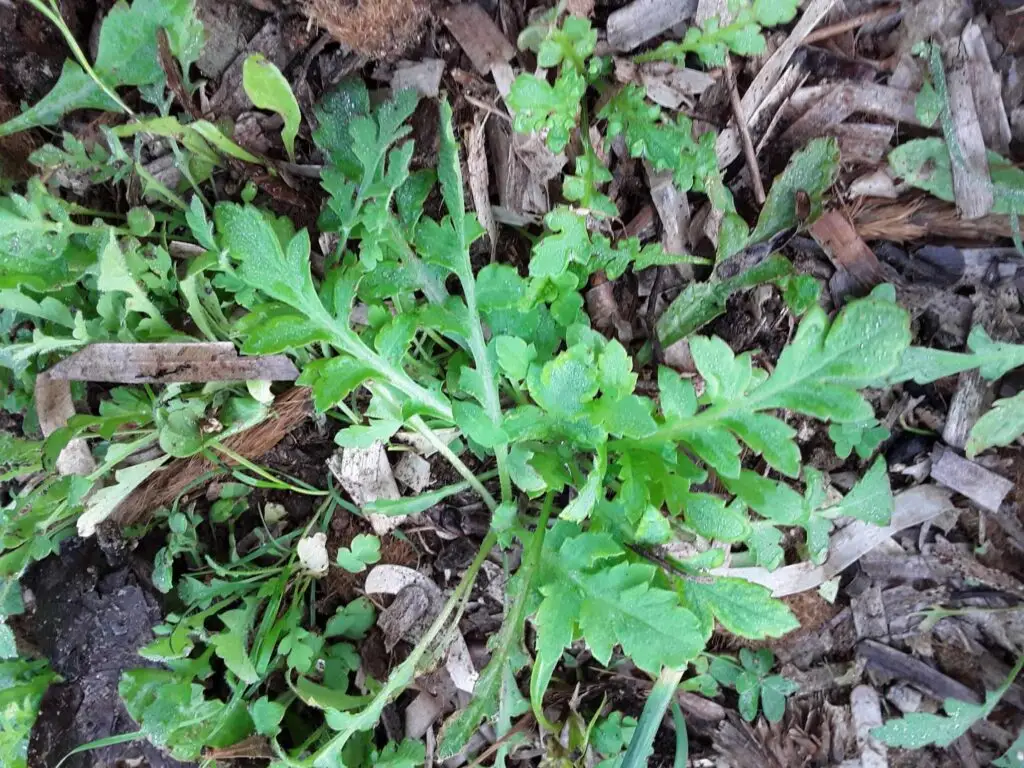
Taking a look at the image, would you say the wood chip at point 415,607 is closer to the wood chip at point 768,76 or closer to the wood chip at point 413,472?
the wood chip at point 413,472

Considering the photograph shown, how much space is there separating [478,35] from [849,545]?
49.1 inches

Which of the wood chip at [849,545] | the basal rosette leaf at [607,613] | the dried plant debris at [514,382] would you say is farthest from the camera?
the wood chip at [849,545]

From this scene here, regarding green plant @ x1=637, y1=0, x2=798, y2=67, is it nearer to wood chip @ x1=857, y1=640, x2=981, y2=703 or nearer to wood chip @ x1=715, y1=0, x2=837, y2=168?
wood chip @ x1=715, y1=0, x2=837, y2=168

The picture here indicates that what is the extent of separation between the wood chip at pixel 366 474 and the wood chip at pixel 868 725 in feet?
3.44

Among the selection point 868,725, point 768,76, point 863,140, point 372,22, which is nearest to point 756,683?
point 868,725

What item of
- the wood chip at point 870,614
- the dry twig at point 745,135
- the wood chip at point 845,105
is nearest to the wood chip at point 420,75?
the dry twig at point 745,135

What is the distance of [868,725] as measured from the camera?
1499 millimetres

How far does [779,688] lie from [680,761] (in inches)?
10.3

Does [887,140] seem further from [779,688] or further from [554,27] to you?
[779,688]

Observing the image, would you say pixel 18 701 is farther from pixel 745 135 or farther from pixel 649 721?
pixel 745 135

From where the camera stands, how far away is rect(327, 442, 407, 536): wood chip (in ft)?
4.92

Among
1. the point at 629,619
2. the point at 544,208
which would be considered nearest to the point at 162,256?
the point at 544,208

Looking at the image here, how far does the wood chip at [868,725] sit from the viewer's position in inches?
59.0

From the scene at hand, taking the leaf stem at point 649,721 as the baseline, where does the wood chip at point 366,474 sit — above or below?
above
